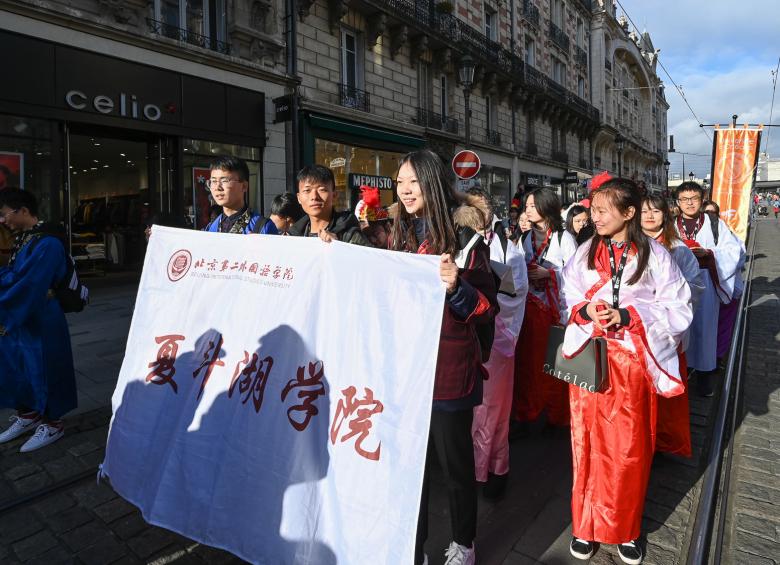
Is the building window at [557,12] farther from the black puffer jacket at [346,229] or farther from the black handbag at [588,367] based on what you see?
the black handbag at [588,367]

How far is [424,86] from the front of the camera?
1692cm

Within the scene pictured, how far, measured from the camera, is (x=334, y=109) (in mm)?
12938

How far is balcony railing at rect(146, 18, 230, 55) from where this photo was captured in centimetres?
964

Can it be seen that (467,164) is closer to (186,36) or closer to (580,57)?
(186,36)

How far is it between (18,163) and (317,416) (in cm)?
891

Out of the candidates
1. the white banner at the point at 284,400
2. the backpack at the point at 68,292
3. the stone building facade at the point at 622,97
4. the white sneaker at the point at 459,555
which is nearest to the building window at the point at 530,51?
the stone building facade at the point at 622,97

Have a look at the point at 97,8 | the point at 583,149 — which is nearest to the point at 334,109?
the point at 97,8

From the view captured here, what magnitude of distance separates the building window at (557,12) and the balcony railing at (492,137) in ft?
34.0

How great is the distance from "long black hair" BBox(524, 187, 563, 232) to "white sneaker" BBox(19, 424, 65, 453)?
4133mm

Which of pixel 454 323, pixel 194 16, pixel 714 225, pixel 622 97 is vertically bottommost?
pixel 454 323

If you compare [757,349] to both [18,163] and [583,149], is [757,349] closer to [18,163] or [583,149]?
[18,163]

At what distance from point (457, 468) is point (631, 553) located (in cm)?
100

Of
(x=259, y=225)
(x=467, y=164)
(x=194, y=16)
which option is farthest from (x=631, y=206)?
(x=194, y=16)

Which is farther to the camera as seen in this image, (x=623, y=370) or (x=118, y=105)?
(x=118, y=105)
